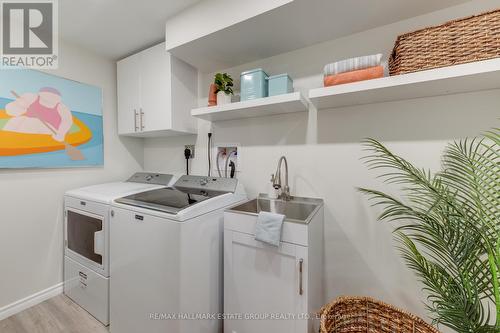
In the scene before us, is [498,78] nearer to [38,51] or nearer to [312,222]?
[312,222]

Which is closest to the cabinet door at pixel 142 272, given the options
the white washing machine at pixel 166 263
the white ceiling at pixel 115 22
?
the white washing machine at pixel 166 263

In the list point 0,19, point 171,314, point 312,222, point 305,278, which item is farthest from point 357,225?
point 0,19

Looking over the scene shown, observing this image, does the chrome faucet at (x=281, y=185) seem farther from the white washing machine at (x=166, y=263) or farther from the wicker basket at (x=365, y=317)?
the wicker basket at (x=365, y=317)

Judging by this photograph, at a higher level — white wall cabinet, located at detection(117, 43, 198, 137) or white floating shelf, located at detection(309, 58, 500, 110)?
white wall cabinet, located at detection(117, 43, 198, 137)

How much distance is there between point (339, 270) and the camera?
1.57 m

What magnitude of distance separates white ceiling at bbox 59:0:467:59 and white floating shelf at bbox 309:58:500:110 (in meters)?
0.47

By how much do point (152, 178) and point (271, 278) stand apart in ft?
5.43

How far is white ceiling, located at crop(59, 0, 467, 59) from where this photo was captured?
1.25m

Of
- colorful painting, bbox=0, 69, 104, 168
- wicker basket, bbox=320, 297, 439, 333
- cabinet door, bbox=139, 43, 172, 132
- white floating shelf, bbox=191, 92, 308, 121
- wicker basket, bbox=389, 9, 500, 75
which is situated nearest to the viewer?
wicker basket, bbox=389, 9, 500, 75

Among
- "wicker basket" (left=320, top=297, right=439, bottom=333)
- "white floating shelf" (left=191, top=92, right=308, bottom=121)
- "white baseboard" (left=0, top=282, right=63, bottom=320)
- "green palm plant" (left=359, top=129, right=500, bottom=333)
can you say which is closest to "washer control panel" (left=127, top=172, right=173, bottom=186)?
"white floating shelf" (left=191, top=92, right=308, bottom=121)

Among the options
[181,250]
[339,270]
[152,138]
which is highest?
[152,138]

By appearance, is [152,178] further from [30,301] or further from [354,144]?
[354,144]

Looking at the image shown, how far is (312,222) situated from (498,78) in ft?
3.73

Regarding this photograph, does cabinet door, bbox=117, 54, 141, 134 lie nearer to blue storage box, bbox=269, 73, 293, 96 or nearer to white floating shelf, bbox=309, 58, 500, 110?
blue storage box, bbox=269, 73, 293, 96
